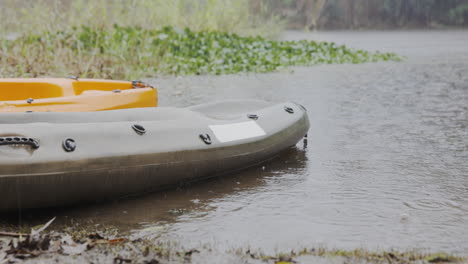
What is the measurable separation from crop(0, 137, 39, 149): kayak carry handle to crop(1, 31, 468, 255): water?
1.38 feet

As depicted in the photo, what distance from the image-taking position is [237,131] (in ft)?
13.8

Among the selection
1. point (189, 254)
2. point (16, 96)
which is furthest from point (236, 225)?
point (16, 96)

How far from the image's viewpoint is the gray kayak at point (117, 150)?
312 centimetres

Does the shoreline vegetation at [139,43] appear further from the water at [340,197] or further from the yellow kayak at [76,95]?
the water at [340,197]

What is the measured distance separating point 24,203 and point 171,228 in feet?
2.43

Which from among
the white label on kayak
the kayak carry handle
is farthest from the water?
the kayak carry handle

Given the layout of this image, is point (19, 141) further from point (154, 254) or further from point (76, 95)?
point (76, 95)

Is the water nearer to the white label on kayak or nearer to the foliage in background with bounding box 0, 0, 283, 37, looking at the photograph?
the white label on kayak

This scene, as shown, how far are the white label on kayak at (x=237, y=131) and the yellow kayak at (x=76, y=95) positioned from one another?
118 centimetres

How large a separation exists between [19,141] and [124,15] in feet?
25.7

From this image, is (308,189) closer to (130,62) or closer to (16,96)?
(16,96)

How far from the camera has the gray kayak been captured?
123 inches

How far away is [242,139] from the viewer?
Answer: 4.18 metres

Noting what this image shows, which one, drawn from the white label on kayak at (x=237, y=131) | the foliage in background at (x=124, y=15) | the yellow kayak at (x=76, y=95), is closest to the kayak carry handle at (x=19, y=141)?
the white label on kayak at (x=237, y=131)
